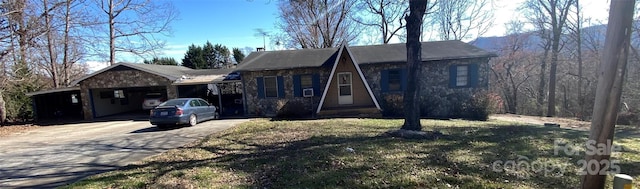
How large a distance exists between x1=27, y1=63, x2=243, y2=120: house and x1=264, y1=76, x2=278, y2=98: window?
5.79ft

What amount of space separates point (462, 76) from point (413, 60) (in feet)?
31.5

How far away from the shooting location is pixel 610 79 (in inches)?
109

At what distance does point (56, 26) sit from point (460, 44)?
73.8ft

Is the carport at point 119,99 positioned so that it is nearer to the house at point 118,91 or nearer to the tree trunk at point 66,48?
the house at point 118,91

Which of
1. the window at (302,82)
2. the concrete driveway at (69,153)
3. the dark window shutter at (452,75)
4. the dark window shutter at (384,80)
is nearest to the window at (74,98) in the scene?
the concrete driveway at (69,153)

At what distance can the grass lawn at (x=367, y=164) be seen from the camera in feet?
14.2

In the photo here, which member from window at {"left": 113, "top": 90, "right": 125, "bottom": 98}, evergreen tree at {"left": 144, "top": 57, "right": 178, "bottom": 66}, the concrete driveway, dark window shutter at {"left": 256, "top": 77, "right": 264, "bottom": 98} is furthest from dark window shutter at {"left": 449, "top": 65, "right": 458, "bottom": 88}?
evergreen tree at {"left": 144, "top": 57, "right": 178, "bottom": 66}

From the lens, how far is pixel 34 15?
44.7ft

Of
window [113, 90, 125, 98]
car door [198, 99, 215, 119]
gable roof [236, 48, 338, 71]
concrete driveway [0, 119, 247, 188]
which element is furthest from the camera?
window [113, 90, 125, 98]

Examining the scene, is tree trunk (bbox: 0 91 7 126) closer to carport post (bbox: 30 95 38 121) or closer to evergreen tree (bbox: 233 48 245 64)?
carport post (bbox: 30 95 38 121)

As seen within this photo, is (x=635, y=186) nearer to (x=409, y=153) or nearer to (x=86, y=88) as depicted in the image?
(x=409, y=153)

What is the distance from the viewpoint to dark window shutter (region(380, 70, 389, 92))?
16.1 m

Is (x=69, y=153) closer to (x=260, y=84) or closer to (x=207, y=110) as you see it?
(x=207, y=110)

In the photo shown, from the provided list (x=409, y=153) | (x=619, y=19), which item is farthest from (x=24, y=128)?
(x=619, y=19)
